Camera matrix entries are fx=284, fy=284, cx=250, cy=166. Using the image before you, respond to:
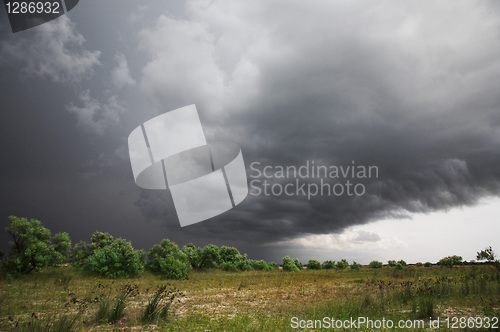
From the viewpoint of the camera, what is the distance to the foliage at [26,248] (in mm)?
21250

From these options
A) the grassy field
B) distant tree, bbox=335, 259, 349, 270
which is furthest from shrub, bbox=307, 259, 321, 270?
the grassy field

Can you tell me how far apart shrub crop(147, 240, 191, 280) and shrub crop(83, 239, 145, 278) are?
2373 millimetres

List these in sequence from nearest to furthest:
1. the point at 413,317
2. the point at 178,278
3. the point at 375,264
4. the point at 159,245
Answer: the point at 413,317 → the point at 178,278 → the point at 159,245 → the point at 375,264

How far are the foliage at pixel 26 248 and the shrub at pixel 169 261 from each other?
361 inches

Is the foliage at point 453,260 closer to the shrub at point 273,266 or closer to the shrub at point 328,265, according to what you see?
the shrub at point 328,265

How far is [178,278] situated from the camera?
25734 mm

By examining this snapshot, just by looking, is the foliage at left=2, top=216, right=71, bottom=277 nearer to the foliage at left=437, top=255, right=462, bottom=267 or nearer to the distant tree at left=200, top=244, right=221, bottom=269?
the distant tree at left=200, top=244, right=221, bottom=269

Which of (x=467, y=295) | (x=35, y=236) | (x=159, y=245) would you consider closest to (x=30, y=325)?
(x=467, y=295)

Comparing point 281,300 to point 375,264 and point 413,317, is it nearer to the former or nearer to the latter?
point 413,317

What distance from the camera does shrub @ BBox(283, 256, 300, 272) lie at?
147 feet

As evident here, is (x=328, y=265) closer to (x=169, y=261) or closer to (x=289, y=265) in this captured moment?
(x=289, y=265)

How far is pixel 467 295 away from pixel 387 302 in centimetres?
368

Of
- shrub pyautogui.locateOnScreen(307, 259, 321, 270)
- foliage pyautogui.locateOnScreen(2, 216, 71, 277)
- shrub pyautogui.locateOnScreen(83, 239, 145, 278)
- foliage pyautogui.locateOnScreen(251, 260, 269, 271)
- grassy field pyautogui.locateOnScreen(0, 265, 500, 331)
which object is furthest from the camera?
shrub pyautogui.locateOnScreen(307, 259, 321, 270)

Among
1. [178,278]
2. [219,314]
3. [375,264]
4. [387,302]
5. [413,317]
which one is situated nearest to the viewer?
[413,317]
